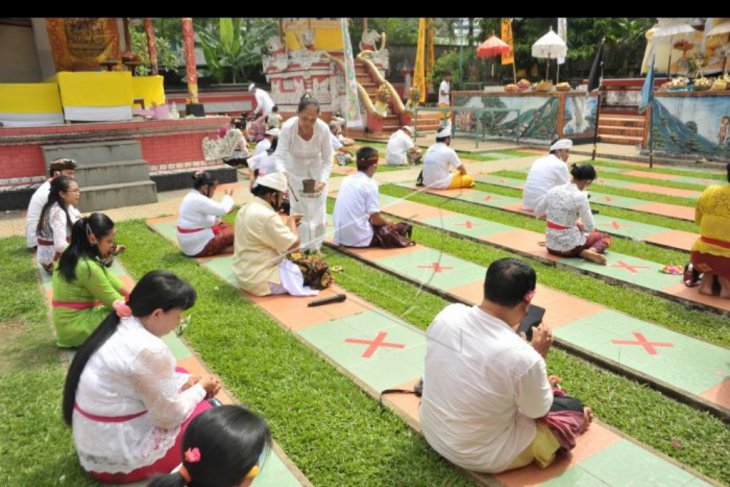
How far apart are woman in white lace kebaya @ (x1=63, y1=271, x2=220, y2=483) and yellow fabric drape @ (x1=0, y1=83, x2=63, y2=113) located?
32.5 feet

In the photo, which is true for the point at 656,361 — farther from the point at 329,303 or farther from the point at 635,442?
the point at 329,303

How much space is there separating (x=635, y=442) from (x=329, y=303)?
2.89 m

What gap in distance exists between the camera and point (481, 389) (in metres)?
2.54

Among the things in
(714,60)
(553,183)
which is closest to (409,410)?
(553,183)

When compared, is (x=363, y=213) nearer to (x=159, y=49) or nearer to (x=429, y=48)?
(x=159, y=49)

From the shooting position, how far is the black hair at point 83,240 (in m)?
3.79

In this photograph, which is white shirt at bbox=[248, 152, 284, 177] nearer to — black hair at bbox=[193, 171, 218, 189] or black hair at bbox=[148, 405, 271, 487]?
black hair at bbox=[193, 171, 218, 189]

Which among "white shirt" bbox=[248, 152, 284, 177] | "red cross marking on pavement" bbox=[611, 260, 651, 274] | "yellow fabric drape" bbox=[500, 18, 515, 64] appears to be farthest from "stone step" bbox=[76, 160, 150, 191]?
"yellow fabric drape" bbox=[500, 18, 515, 64]

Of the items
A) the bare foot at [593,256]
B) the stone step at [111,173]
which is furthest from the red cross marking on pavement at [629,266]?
the stone step at [111,173]

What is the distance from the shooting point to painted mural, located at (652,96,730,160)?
493 inches

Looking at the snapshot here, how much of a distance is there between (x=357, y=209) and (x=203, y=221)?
1.85 m

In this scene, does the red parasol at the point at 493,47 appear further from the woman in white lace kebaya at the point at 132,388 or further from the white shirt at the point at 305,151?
the woman in white lace kebaya at the point at 132,388


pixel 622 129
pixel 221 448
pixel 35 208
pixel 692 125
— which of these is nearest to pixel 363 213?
pixel 35 208

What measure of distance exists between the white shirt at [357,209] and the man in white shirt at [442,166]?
3198 millimetres
